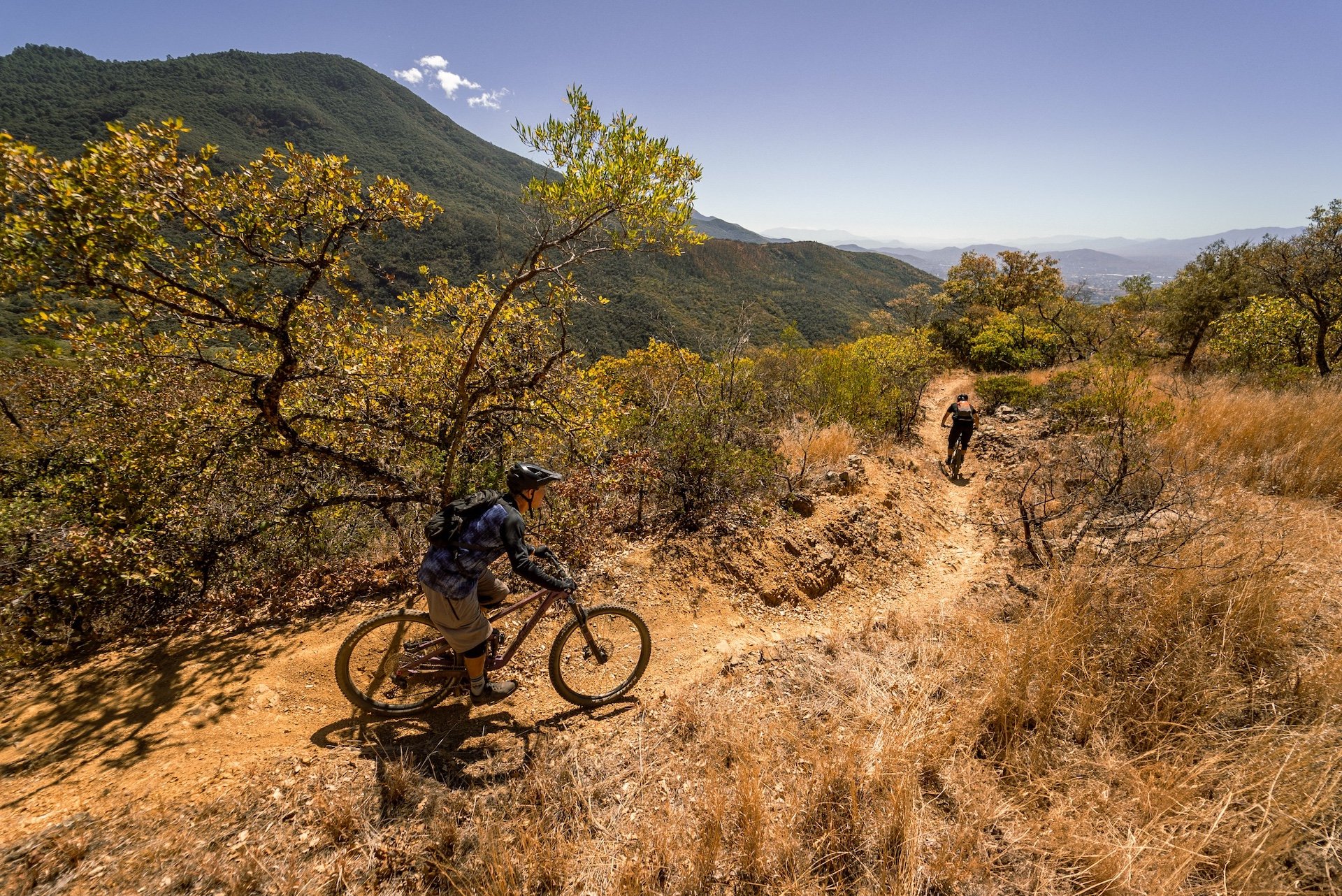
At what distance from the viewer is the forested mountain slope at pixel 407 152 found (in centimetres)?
8181

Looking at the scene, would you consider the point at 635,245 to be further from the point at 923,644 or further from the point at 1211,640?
the point at 1211,640

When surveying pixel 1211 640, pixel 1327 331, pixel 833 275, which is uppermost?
pixel 833 275

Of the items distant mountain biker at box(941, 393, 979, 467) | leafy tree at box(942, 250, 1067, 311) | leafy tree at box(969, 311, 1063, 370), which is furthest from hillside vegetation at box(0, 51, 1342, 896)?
leafy tree at box(942, 250, 1067, 311)

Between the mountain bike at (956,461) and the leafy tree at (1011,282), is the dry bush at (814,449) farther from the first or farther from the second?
the leafy tree at (1011,282)

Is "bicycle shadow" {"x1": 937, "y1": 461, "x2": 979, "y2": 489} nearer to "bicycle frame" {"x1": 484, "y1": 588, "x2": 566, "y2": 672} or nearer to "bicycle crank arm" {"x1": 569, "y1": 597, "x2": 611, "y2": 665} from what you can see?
"bicycle crank arm" {"x1": 569, "y1": 597, "x2": 611, "y2": 665}

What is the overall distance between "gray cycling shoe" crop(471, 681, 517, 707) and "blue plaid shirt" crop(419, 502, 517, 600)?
3.54 ft

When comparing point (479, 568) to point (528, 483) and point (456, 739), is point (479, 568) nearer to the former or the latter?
point (528, 483)

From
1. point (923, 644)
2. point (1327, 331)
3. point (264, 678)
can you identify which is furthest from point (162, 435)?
point (1327, 331)

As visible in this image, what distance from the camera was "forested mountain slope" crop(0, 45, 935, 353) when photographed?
8181cm

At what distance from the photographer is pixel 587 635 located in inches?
177

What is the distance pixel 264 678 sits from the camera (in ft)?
14.4

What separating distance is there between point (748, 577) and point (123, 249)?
287 inches

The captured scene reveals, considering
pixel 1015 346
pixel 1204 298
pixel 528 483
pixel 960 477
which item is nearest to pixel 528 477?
pixel 528 483

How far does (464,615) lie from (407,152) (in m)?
192
